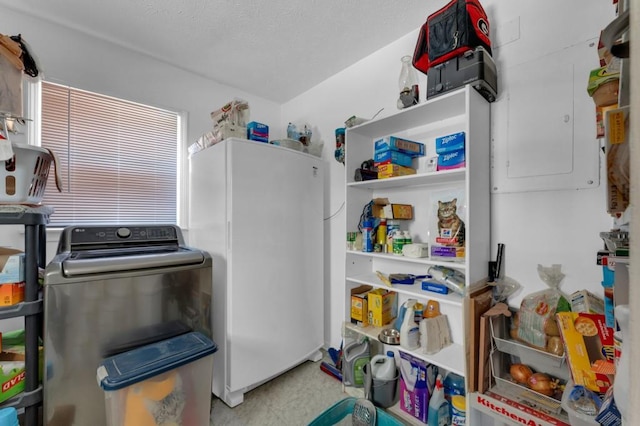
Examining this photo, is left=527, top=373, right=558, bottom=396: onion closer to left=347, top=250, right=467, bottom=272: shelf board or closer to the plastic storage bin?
left=347, top=250, right=467, bottom=272: shelf board

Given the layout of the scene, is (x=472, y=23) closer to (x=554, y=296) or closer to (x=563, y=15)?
(x=563, y=15)

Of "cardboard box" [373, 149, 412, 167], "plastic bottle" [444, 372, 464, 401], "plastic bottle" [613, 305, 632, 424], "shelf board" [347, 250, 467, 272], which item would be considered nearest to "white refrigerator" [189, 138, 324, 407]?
"shelf board" [347, 250, 467, 272]

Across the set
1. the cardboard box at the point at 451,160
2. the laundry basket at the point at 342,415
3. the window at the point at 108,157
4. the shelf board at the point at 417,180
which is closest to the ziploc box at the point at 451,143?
the cardboard box at the point at 451,160

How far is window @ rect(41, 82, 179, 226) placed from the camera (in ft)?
6.14

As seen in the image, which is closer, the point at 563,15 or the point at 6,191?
the point at 6,191

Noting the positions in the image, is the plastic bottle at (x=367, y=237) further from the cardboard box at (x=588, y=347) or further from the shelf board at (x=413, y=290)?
the cardboard box at (x=588, y=347)

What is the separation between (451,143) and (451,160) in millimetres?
89

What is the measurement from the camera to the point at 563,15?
130 cm

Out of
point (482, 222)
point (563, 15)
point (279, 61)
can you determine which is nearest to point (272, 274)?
point (482, 222)

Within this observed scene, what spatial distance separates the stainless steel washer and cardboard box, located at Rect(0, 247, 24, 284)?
9cm

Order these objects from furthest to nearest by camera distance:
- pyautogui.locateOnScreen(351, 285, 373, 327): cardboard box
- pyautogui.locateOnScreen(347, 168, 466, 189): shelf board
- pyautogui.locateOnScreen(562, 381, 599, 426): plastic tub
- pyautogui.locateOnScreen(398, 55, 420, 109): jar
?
pyautogui.locateOnScreen(351, 285, 373, 327): cardboard box
pyautogui.locateOnScreen(398, 55, 420, 109): jar
pyautogui.locateOnScreen(347, 168, 466, 189): shelf board
pyautogui.locateOnScreen(562, 381, 599, 426): plastic tub

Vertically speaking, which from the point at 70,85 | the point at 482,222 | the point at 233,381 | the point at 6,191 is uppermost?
the point at 70,85

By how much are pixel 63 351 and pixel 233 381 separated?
0.89 m

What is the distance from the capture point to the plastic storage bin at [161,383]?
3.83 feet
